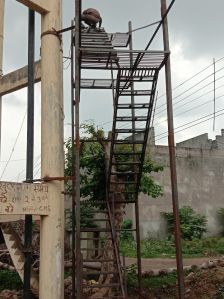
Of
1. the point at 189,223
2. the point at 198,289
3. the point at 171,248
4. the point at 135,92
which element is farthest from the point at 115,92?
the point at 189,223

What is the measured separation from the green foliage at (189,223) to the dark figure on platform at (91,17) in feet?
59.7

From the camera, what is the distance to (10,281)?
42.6 ft

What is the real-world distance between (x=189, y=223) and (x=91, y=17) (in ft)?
63.3

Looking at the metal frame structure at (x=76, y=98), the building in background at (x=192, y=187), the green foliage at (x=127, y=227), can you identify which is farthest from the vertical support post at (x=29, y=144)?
the building in background at (x=192, y=187)

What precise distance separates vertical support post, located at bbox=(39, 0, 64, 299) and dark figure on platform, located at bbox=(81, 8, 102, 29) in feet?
2.98

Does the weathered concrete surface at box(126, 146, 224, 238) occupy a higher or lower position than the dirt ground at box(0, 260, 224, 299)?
higher

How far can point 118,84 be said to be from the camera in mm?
7824

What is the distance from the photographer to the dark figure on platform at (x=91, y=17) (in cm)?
840

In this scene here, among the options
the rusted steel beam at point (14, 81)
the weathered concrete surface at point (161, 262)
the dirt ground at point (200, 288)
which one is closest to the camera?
A: the rusted steel beam at point (14, 81)

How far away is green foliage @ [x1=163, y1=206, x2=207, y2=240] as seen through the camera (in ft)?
82.7

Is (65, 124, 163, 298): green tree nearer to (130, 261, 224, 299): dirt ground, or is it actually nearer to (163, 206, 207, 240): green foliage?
(130, 261, 224, 299): dirt ground

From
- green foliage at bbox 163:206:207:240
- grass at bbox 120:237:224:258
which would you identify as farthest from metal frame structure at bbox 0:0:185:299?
green foliage at bbox 163:206:207:240

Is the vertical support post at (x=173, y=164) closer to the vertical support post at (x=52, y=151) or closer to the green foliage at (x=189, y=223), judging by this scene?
the vertical support post at (x=52, y=151)

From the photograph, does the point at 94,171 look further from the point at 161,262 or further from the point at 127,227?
the point at 127,227
